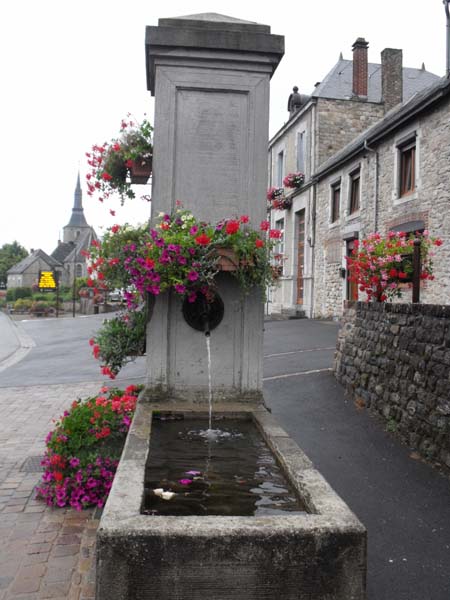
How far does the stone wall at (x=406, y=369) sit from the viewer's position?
542 cm

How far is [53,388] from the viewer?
32.2ft

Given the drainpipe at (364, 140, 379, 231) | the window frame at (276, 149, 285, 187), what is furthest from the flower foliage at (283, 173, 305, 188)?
the drainpipe at (364, 140, 379, 231)

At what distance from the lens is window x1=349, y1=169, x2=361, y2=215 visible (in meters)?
18.5

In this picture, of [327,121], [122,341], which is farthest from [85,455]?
[327,121]

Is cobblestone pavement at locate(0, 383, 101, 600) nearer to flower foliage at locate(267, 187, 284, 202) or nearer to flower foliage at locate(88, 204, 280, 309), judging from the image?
flower foliage at locate(88, 204, 280, 309)

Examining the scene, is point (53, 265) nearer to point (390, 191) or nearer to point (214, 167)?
point (390, 191)

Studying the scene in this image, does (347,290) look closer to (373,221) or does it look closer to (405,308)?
(373,221)

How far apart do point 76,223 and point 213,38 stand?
102 m

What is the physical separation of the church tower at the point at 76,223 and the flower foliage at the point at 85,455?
99.2 meters

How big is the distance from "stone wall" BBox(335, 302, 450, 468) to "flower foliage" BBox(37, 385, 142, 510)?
2901 mm

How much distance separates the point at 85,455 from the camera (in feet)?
14.0

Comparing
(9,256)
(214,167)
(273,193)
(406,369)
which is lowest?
(406,369)

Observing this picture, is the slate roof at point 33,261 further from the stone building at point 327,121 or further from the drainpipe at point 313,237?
the drainpipe at point 313,237

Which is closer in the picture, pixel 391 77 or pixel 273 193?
pixel 273 193
